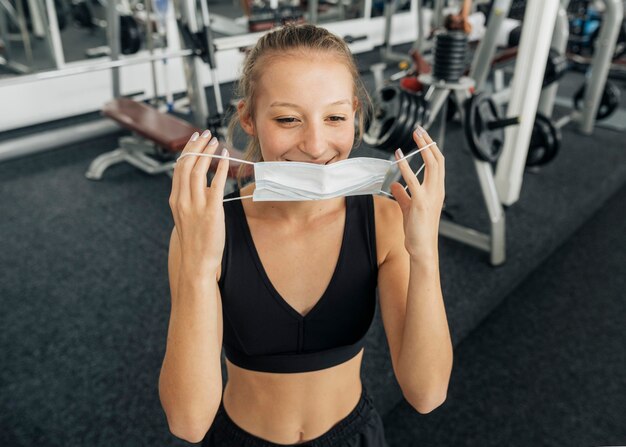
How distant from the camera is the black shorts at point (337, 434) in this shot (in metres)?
1.10

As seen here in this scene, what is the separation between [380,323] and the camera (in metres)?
2.16

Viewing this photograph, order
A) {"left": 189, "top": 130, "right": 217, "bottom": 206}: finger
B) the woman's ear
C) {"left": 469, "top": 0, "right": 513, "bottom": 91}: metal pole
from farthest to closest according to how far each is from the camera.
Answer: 1. {"left": 469, "top": 0, "right": 513, "bottom": 91}: metal pole
2. the woman's ear
3. {"left": 189, "top": 130, "right": 217, "bottom": 206}: finger

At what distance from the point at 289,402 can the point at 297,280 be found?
0.27 m

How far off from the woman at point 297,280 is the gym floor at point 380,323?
75 cm

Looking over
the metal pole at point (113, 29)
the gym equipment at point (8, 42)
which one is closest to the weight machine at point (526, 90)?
the metal pole at point (113, 29)

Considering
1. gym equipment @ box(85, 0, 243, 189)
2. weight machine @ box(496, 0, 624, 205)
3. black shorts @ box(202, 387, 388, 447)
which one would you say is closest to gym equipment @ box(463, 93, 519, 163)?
weight machine @ box(496, 0, 624, 205)

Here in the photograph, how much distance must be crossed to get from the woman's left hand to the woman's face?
0.45ft

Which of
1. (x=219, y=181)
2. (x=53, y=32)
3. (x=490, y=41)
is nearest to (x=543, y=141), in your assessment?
(x=490, y=41)

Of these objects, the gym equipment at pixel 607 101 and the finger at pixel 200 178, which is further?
the gym equipment at pixel 607 101

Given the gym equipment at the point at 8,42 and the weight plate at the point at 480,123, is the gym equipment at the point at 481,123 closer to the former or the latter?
the weight plate at the point at 480,123

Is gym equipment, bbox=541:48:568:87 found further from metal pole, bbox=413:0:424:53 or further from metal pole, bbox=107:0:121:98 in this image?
metal pole, bbox=107:0:121:98

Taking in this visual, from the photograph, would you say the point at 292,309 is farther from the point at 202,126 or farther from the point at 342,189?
the point at 202,126

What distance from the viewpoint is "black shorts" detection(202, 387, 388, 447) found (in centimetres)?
110

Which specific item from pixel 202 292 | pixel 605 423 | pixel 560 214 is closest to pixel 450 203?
pixel 560 214
